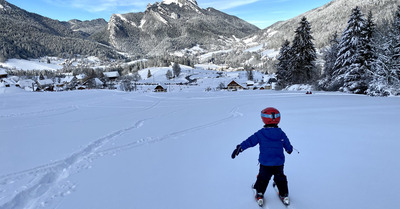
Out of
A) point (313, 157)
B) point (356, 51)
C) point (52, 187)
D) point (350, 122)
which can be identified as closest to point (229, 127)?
point (313, 157)

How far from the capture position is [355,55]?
23.8m

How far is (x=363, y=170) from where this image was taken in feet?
13.5

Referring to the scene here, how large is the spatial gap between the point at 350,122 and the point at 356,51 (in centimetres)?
2115

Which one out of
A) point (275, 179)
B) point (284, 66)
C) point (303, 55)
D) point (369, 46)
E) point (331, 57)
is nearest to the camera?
point (275, 179)

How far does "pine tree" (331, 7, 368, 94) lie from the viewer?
930 inches

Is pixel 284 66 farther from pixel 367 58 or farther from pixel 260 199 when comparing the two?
pixel 260 199

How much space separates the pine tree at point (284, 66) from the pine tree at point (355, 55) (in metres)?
13.3

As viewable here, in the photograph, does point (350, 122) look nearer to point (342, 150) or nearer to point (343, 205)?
point (342, 150)

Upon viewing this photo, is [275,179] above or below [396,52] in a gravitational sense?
below

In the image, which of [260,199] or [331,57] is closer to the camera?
[260,199]

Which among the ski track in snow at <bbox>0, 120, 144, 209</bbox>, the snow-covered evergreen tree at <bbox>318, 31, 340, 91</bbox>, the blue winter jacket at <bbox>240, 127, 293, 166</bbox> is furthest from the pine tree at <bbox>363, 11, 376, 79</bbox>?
the ski track in snow at <bbox>0, 120, 144, 209</bbox>

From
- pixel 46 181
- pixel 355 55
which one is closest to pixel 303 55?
pixel 355 55

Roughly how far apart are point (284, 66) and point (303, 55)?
587 centimetres

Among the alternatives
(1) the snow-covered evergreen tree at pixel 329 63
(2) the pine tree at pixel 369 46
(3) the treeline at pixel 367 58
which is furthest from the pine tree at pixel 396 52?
(1) the snow-covered evergreen tree at pixel 329 63
